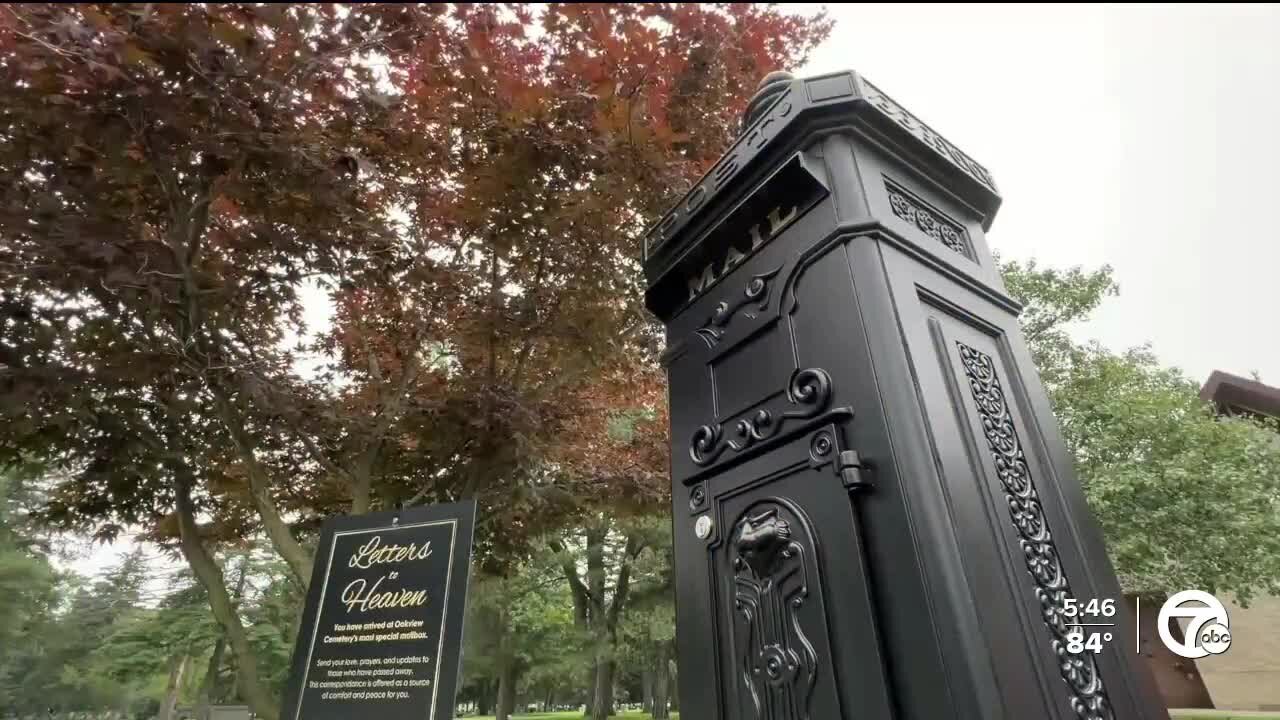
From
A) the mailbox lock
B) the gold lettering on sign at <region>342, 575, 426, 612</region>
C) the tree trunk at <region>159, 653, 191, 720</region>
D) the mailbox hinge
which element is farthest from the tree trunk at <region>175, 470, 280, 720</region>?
the tree trunk at <region>159, 653, 191, 720</region>

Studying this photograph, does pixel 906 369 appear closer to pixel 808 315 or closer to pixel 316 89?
pixel 808 315

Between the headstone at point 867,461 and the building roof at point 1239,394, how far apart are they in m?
14.1

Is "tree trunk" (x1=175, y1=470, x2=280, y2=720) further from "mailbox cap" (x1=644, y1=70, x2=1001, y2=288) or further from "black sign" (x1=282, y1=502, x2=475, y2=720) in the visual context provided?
"mailbox cap" (x1=644, y1=70, x2=1001, y2=288)

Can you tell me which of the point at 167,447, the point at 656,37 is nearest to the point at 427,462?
the point at 167,447

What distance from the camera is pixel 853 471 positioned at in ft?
3.76

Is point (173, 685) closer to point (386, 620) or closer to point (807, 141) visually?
point (386, 620)

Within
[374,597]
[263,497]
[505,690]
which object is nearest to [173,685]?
[505,690]

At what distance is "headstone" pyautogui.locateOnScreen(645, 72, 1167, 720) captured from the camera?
1.05 m

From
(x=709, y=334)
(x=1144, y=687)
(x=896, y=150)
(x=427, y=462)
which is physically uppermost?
(x=427, y=462)

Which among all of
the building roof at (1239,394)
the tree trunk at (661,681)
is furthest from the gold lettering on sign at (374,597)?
the building roof at (1239,394)

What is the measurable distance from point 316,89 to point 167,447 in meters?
2.58

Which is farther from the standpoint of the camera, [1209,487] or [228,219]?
[1209,487]

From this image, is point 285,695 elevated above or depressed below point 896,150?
below

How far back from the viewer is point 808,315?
1.45 metres
